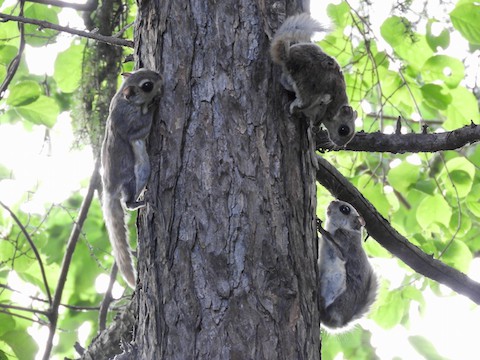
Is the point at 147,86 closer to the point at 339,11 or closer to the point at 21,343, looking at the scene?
the point at 21,343

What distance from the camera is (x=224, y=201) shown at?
2.19 meters

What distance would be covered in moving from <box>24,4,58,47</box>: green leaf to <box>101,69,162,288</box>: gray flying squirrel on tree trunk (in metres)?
1.66

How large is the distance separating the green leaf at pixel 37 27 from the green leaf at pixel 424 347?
2.49 metres

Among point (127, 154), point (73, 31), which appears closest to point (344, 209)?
A: point (127, 154)

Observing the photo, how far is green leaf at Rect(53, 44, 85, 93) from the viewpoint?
4.18 m

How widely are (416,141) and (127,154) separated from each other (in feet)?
3.49

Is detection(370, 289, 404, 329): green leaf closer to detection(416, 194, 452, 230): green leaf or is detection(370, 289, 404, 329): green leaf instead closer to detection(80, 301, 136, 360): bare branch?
detection(416, 194, 452, 230): green leaf

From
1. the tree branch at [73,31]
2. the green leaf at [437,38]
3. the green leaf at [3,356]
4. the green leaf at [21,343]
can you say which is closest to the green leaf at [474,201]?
the green leaf at [437,38]

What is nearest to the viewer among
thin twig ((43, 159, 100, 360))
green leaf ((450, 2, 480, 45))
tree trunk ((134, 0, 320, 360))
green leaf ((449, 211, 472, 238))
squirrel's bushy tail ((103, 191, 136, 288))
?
tree trunk ((134, 0, 320, 360))

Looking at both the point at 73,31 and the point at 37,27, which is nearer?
the point at 73,31

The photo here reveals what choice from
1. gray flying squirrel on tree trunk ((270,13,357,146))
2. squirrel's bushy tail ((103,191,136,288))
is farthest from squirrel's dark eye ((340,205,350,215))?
squirrel's bushy tail ((103,191,136,288))

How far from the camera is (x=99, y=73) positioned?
3971 mm

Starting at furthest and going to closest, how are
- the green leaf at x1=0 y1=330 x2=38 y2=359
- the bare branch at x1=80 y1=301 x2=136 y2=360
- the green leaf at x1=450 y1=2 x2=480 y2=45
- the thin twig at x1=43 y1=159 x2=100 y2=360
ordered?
the thin twig at x1=43 y1=159 x2=100 y2=360, the green leaf at x1=450 y1=2 x2=480 y2=45, the green leaf at x1=0 y1=330 x2=38 y2=359, the bare branch at x1=80 y1=301 x2=136 y2=360

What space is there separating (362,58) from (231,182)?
2359 millimetres
